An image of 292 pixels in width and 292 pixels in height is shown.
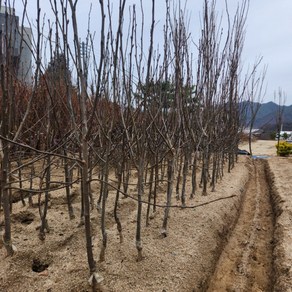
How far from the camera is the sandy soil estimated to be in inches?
88.6

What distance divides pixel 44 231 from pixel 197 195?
288cm

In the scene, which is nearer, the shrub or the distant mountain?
the shrub

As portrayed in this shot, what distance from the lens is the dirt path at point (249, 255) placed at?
2.61 metres

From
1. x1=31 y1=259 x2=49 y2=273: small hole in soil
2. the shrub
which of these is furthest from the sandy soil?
the shrub

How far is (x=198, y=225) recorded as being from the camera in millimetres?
3412

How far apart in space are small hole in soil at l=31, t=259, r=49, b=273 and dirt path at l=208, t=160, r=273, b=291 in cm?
154

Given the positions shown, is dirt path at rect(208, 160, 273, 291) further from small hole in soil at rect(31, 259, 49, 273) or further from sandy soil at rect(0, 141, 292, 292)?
small hole in soil at rect(31, 259, 49, 273)

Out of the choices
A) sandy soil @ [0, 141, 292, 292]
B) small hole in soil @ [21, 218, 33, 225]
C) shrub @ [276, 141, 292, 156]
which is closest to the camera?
sandy soil @ [0, 141, 292, 292]

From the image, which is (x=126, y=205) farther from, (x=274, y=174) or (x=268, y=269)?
(x=274, y=174)

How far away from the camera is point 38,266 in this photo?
2482 millimetres

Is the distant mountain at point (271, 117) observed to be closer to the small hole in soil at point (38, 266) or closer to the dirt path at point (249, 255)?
the dirt path at point (249, 255)

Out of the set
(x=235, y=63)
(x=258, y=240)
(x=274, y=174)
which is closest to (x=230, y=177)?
(x=274, y=174)

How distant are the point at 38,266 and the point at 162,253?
1170 millimetres

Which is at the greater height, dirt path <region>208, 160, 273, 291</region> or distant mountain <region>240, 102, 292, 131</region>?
distant mountain <region>240, 102, 292, 131</region>
